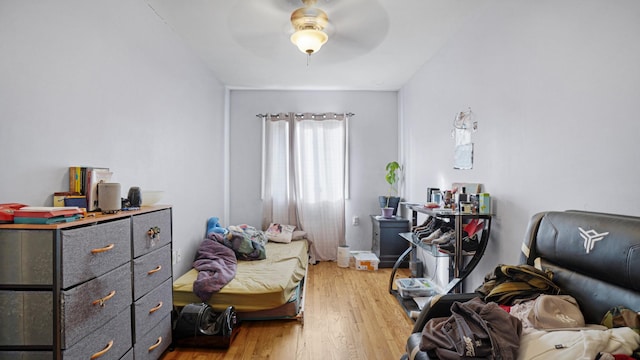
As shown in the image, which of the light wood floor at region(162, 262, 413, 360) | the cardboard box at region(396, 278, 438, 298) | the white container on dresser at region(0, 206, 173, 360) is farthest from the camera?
the cardboard box at region(396, 278, 438, 298)

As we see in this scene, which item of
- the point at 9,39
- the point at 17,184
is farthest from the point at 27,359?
the point at 9,39

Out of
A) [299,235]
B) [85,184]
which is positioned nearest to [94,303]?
[85,184]

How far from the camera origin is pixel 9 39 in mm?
1400

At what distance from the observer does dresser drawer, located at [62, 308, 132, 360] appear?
136 centimetres

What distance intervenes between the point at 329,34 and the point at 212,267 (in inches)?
99.1

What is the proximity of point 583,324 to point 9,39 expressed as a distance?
109 inches

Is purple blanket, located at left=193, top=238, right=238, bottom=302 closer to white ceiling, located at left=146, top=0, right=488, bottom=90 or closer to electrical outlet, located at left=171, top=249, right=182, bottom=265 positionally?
electrical outlet, located at left=171, top=249, right=182, bottom=265

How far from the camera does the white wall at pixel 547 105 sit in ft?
4.65

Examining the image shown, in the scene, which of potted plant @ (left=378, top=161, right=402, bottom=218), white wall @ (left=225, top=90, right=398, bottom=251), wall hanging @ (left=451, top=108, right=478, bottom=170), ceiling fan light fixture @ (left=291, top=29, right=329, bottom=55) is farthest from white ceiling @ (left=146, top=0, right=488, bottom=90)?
potted plant @ (left=378, top=161, right=402, bottom=218)

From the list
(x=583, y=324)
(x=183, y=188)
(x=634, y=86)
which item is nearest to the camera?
(x=583, y=324)

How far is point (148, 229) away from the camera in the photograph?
194cm

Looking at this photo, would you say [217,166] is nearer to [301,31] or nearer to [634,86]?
[301,31]

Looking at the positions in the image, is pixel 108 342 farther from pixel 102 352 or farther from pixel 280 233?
pixel 280 233

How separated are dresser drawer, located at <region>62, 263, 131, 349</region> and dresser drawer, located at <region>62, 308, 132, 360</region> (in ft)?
0.10
